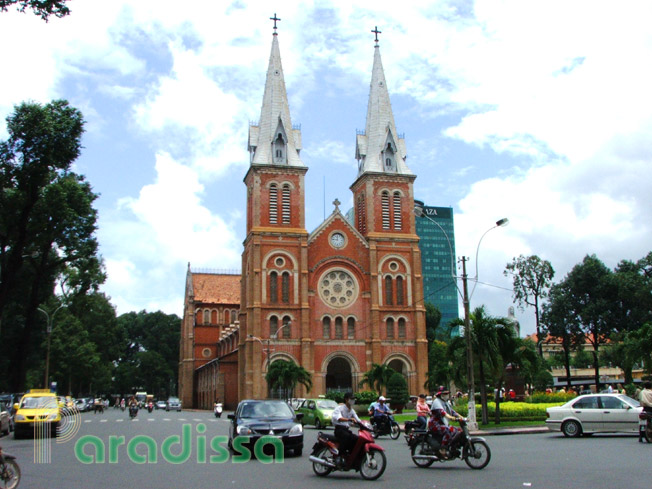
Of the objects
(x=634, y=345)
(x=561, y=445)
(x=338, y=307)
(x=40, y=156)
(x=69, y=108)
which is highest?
(x=69, y=108)

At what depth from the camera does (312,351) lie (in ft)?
188

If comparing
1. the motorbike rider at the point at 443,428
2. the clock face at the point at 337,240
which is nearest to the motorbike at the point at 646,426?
the motorbike rider at the point at 443,428

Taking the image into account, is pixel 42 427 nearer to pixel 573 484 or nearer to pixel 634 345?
pixel 573 484

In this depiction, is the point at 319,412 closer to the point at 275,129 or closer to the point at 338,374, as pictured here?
the point at 338,374

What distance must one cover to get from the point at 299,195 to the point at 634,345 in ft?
110

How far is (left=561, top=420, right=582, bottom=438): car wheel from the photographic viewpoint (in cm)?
2138

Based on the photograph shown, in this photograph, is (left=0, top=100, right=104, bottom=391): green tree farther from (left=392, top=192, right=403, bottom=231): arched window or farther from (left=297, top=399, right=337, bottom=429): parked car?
(left=392, top=192, right=403, bottom=231): arched window

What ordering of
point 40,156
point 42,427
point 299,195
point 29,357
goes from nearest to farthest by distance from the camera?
point 42,427 → point 40,156 → point 29,357 → point 299,195

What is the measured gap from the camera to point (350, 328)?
5953cm

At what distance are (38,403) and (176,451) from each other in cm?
1027

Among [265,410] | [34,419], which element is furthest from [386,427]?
[34,419]

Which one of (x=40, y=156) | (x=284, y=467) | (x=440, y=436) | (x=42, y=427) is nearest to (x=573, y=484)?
(x=440, y=436)

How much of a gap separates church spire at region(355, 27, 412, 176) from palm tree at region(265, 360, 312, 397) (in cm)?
2192

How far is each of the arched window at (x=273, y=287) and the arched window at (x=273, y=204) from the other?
4.96 m
